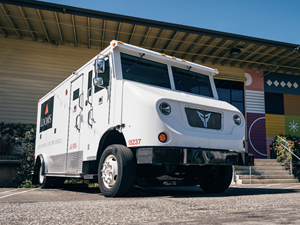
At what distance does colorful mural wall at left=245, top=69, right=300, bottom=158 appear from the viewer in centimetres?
1786

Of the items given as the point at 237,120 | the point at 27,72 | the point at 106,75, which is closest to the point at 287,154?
the point at 237,120

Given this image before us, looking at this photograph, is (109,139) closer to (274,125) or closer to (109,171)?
(109,171)

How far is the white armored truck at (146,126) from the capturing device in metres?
4.94

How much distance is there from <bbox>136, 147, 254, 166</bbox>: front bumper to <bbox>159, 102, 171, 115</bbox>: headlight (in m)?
0.61

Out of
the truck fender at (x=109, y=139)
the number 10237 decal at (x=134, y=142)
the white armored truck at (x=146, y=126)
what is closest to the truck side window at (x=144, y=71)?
the white armored truck at (x=146, y=126)

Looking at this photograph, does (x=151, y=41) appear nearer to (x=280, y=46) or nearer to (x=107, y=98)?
(x=280, y=46)

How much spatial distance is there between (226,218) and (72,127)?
518 centimetres

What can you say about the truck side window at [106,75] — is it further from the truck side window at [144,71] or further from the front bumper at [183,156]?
the front bumper at [183,156]

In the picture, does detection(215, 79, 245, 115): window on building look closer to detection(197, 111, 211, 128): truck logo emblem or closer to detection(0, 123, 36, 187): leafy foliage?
detection(0, 123, 36, 187): leafy foliage

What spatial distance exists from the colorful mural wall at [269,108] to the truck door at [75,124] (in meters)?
12.9

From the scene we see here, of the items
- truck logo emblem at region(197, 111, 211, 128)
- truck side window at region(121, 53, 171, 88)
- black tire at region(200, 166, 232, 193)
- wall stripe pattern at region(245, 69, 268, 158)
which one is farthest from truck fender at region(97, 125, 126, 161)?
wall stripe pattern at region(245, 69, 268, 158)

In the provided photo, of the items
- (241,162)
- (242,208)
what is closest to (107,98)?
(241,162)

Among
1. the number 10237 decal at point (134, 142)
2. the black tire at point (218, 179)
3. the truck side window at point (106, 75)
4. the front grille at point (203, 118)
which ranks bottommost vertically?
the black tire at point (218, 179)

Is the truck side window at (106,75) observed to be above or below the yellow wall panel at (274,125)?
below
